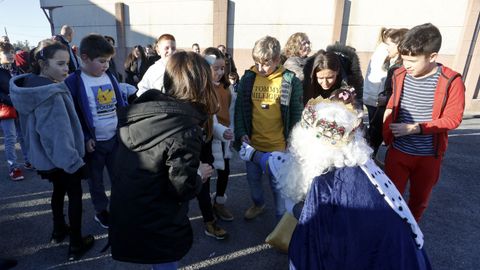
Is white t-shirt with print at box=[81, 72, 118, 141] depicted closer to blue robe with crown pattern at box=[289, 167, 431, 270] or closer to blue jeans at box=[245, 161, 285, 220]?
blue jeans at box=[245, 161, 285, 220]

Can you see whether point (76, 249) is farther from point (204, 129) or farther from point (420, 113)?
point (420, 113)

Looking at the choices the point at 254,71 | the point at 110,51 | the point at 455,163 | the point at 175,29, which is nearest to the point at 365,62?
the point at 455,163

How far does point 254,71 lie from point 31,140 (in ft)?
6.31

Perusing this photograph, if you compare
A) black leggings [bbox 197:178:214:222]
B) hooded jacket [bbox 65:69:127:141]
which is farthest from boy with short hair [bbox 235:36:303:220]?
hooded jacket [bbox 65:69:127:141]

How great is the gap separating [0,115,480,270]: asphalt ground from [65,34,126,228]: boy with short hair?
57 cm

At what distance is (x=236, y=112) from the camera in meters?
2.81

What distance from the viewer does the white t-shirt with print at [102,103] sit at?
97.2 inches

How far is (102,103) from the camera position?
8.27ft

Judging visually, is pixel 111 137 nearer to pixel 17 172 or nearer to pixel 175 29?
pixel 17 172

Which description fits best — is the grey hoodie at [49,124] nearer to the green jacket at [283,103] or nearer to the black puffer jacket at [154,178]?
the black puffer jacket at [154,178]

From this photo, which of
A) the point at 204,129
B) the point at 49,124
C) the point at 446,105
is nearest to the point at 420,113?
the point at 446,105

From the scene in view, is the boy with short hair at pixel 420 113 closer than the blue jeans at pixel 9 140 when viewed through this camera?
Yes

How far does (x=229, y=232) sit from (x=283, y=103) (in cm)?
139

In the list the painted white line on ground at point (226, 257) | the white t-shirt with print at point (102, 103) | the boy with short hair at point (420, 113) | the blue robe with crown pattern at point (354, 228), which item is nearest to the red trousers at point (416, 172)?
the boy with short hair at point (420, 113)
